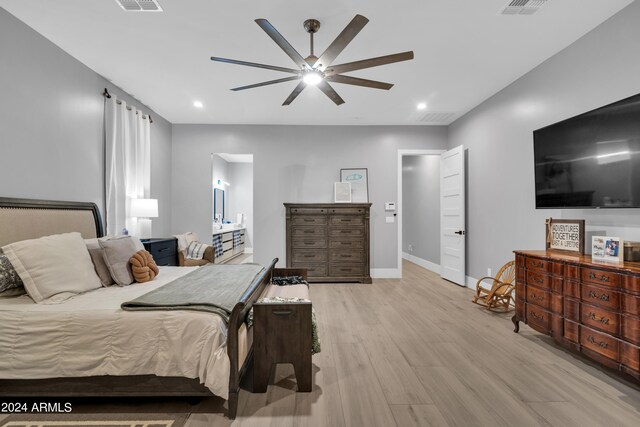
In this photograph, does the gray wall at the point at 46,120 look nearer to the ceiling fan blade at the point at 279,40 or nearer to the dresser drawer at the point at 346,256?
the ceiling fan blade at the point at 279,40

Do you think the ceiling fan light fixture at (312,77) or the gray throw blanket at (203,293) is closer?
the gray throw blanket at (203,293)

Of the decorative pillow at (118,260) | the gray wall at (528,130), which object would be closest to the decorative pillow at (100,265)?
the decorative pillow at (118,260)

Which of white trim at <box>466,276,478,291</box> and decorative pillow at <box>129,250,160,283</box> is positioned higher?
decorative pillow at <box>129,250,160,283</box>

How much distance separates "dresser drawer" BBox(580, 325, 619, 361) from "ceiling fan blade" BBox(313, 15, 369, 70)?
273 centimetres

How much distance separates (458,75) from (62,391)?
4.66 meters

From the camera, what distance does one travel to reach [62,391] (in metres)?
1.77

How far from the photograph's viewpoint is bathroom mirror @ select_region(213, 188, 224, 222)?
7.57 m

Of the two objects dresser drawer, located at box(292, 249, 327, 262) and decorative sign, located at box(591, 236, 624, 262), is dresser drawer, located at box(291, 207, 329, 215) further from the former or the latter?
decorative sign, located at box(591, 236, 624, 262)

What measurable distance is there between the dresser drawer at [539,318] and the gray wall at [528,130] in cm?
91

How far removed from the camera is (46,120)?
2912 millimetres

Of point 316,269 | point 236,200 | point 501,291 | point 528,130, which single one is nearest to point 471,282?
point 501,291

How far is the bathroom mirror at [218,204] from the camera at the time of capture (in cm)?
757

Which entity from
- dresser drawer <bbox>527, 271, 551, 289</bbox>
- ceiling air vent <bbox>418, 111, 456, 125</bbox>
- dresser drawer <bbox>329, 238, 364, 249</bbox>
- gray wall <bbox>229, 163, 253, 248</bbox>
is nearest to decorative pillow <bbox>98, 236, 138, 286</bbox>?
dresser drawer <bbox>329, 238, 364, 249</bbox>

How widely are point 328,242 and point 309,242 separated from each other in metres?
0.34
